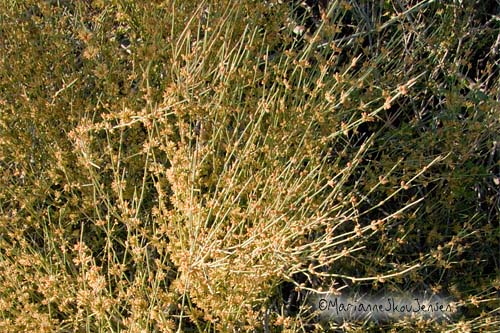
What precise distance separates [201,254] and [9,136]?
89 cm

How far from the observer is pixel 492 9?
291 cm

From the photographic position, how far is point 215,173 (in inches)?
82.7

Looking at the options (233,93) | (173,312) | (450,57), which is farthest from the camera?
(450,57)

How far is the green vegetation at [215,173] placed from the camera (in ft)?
6.31

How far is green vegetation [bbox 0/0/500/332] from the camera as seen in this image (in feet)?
6.31

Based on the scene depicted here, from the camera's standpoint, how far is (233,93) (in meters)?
2.08

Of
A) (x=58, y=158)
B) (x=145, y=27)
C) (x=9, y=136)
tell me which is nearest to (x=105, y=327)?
(x=58, y=158)

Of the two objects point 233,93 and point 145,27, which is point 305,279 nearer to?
point 233,93

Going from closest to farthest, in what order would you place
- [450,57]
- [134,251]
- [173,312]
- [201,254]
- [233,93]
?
1. [201,254]
2. [134,251]
3. [233,93]
4. [173,312]
5. [450,57]

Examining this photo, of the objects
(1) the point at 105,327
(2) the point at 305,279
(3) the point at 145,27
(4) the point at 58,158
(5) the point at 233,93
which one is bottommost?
(2) the point at 305,279

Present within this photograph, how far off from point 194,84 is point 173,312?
793 mm

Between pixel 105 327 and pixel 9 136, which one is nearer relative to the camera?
pixel 105 327

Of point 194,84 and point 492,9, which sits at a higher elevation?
point 194,84

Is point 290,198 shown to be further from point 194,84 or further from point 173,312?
point 173,312
